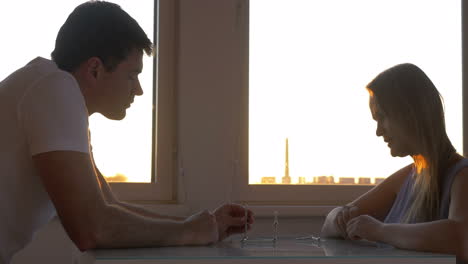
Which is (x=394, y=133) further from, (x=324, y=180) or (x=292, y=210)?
(x=324, y=180)

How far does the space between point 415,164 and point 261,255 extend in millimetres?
967

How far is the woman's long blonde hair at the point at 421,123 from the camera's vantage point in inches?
73.2

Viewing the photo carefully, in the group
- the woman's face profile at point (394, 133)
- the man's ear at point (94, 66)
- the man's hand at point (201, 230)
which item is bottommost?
the man's hand at point (201, 230)

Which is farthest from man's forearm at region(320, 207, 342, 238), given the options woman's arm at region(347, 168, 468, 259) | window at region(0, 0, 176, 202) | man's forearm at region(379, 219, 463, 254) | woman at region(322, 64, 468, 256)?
window at region(0, 0, 176, 202)

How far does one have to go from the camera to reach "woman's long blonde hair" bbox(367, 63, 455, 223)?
1.86 meters

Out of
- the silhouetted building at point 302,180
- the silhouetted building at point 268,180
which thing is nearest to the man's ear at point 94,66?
the silhouetted building at point 268,180

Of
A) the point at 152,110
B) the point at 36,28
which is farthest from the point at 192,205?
the point at 36,28

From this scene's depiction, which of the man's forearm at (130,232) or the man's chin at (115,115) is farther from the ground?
the man's chin at (115,115)

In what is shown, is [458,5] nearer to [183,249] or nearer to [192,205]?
[192,205]

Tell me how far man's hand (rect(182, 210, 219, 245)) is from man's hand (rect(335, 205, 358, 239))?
1.71ft

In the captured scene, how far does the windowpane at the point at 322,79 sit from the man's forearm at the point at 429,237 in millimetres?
1180

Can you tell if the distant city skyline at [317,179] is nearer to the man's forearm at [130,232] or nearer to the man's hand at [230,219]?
the man's hand at [230,219]

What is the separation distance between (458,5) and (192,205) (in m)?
→ 1.52

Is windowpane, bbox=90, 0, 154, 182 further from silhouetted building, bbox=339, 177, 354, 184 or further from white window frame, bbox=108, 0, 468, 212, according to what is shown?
silhouetted building, bbox=339, 177, 354, 184
